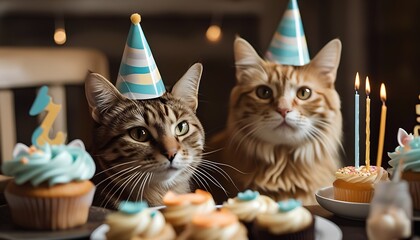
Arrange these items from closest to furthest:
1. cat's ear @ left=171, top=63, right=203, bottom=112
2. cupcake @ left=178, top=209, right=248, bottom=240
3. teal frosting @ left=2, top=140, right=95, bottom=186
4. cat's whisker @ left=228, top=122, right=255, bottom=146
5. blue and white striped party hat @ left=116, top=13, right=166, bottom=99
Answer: cupcake @ left=178, top=209, right=248, bottom=240 < teal frosting @ left=2, top=140, right=95, bottom=186 < blue and white striped party hat @ left=116, top=13, right=166, bottom=99 < cat's ear @ left=171, top=63, right=203, bottom=112 < cat's whisker @ left=228, top=122, right=255, bottom=146

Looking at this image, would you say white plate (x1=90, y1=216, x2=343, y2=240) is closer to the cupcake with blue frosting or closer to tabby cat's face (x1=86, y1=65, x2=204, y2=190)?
the cupcake with blue frosting

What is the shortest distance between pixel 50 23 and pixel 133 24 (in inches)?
8.3

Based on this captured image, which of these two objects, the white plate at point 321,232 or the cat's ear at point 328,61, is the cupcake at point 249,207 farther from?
the cat's ear at point 328,61

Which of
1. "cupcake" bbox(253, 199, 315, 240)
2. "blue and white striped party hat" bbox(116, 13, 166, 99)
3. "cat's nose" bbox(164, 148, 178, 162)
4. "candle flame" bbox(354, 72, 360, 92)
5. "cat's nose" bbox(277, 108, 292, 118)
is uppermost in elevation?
"blue and white striped party hat" bbox(116, 13, 166, 99)

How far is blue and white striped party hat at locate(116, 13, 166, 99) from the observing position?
1.55 m

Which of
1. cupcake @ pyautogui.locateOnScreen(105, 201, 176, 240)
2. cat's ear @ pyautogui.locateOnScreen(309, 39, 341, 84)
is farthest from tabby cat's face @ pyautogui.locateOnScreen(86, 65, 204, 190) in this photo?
cat's ear @ pyautogui.locateOnScreen(309, 39, 341, 84)

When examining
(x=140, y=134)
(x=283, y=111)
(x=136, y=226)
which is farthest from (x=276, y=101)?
(x=136, y=226)

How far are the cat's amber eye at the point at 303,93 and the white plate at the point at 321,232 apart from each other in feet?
1.39

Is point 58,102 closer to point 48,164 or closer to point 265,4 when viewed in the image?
point 48,164

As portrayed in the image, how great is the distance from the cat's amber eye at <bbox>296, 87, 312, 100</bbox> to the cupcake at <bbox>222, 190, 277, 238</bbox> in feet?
1.45

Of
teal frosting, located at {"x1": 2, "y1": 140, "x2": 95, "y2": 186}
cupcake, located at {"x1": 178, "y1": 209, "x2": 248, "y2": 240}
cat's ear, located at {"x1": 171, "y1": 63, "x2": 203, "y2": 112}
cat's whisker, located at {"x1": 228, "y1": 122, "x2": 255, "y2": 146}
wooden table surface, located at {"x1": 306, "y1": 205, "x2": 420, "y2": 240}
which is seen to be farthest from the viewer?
cat's whisker, located at {"x1": 228, "y1": 122, "x2": 255, "y2": 146}

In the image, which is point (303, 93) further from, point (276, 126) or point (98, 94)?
point (98, 94)

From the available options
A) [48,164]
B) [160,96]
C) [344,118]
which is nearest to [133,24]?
[160,96]

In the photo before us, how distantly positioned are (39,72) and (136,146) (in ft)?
1.00
